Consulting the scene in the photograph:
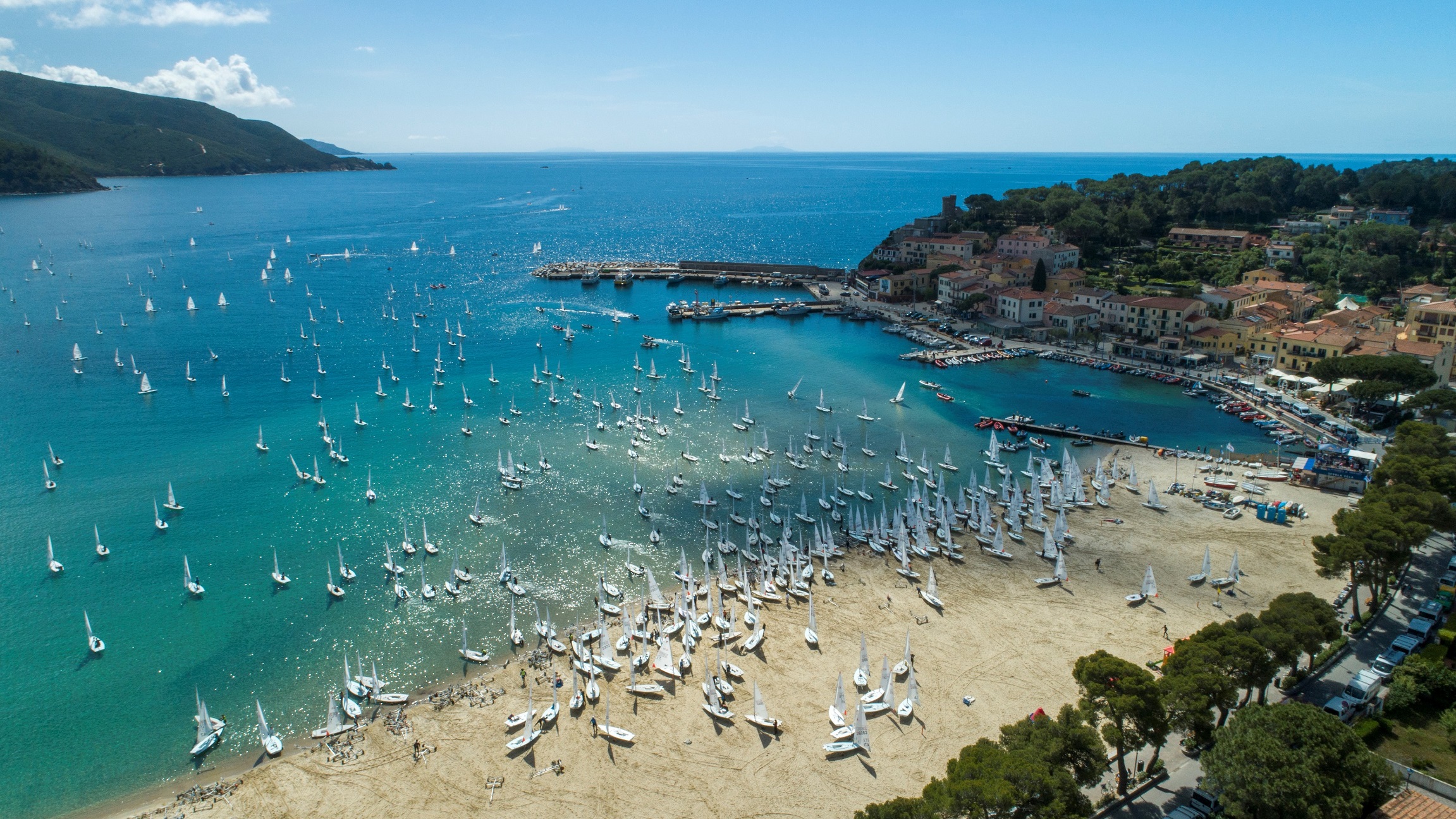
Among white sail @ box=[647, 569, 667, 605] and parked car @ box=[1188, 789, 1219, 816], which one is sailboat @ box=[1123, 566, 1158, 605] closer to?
parked car @ box=[1188, 789, 1219, 816]

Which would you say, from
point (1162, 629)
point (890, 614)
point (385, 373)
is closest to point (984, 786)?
point (890, 614)

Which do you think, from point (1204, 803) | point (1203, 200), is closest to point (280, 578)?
point (1204, 803)

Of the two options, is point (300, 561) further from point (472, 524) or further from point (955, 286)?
point (955, 286)

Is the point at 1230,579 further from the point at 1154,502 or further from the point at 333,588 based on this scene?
the point at 333,588

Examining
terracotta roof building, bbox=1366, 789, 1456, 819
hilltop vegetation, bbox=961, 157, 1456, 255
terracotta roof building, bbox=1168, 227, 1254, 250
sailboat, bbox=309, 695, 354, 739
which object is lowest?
sailboat, bbox=309, 695, 354, 739

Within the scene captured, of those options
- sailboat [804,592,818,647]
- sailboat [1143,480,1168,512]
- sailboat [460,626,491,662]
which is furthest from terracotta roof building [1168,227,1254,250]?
sailboat [460,626,491,662]

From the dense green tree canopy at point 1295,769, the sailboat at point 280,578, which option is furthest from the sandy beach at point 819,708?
the sailboat at point 280,578
